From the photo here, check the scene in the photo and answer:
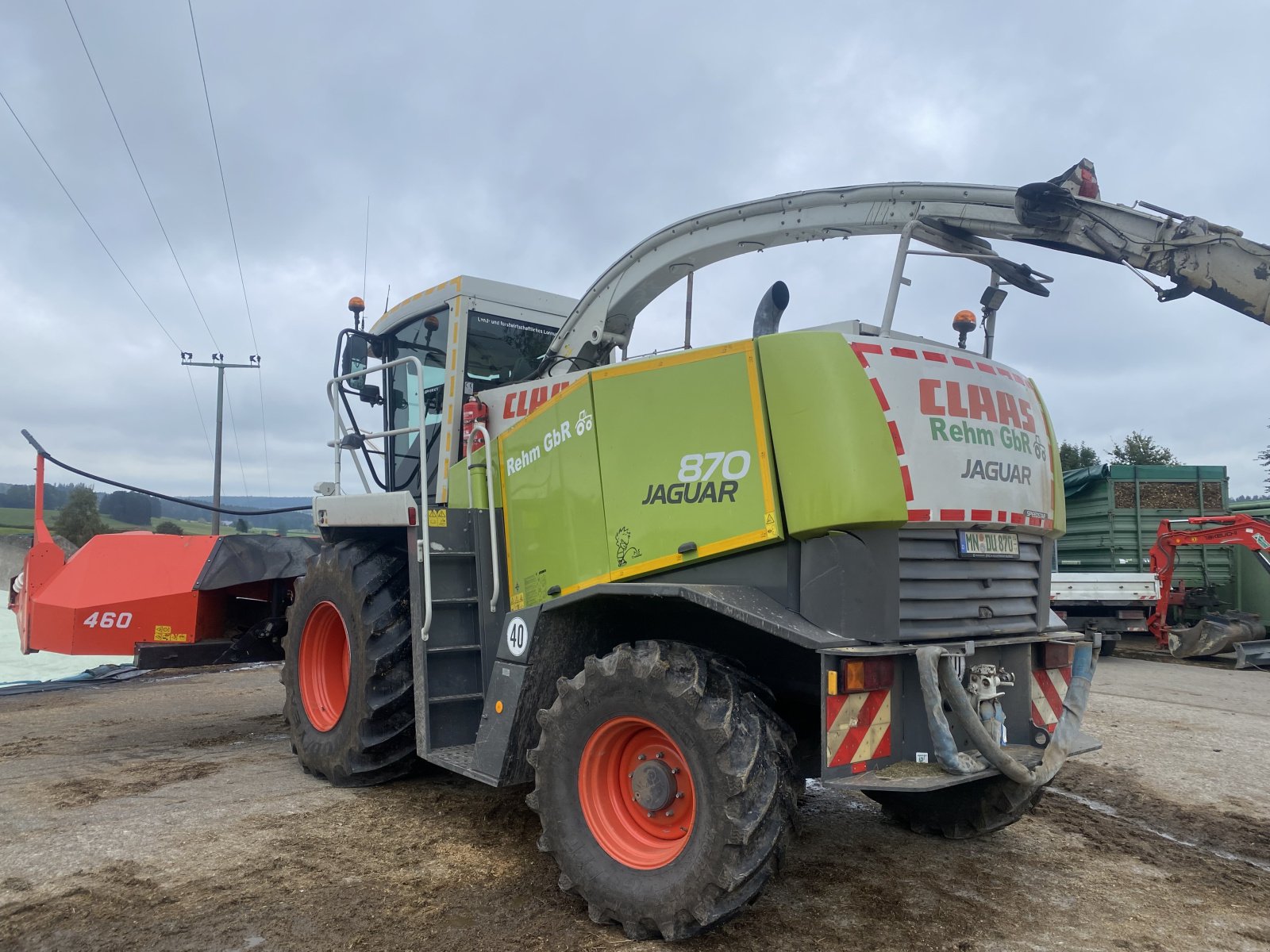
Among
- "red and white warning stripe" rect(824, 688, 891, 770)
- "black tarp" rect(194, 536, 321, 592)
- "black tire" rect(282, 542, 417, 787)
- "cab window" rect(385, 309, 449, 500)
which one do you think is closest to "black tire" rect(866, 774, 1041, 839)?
"red and white warning stripe" rect(824, 688, 891, 770)

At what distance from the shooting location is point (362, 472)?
19.6ft

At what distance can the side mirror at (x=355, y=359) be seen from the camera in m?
5.99

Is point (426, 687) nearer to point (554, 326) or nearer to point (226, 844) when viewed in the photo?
point (226, 844)

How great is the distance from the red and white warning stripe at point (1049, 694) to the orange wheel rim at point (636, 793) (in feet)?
5.31

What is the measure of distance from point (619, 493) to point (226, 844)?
250 cm

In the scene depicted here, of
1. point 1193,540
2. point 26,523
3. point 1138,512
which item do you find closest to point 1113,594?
point 1193,540

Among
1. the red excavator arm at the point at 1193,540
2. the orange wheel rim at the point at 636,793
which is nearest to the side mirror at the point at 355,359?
the orange wheel rim at the point at 636,793

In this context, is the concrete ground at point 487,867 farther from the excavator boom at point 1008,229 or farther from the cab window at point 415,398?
the excavator boom at point 1008,229

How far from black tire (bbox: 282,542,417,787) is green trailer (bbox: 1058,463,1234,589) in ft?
42.5

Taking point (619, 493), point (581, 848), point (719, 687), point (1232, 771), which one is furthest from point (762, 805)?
point (1232, 771)

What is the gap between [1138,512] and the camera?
14.7 meters

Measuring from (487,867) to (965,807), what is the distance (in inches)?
89.6

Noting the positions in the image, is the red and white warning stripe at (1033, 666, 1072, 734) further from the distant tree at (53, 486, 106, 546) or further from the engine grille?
the distant tree at (53, 486, 106, 546)

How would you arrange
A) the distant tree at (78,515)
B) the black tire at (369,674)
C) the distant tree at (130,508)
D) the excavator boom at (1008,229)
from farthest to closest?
the distant tree at (78,515) < the distant tree at (130,508) < the black tire at (369,674) < the excavator boom at (1008,229)
